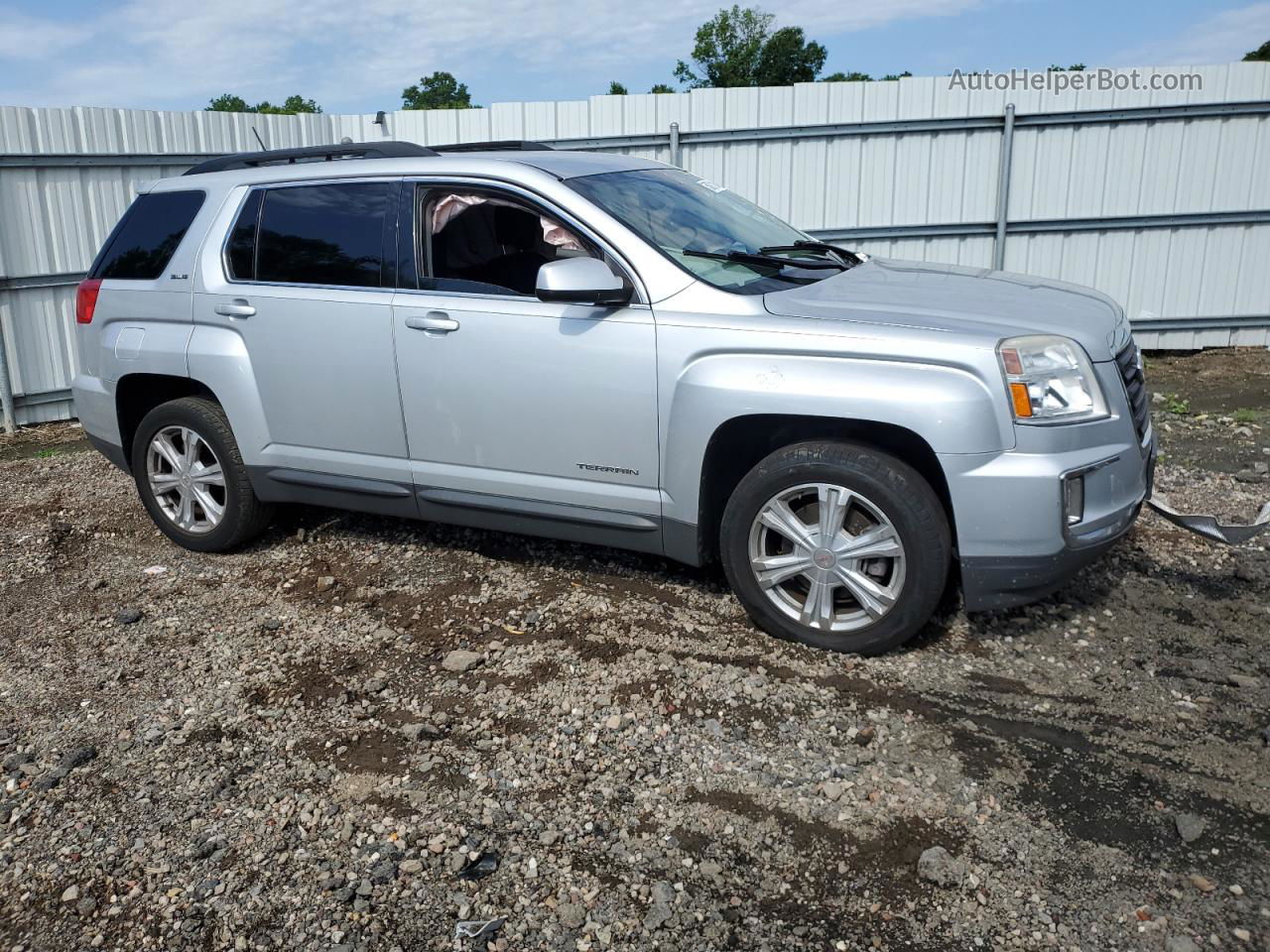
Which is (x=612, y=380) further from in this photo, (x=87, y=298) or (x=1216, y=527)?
(x=87, y=298)

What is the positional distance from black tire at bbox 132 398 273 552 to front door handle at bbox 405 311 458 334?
1.35 m

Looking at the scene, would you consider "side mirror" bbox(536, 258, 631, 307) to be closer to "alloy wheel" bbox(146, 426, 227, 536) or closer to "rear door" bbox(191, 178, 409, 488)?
"rear door" bbox(191, 178, 409, 488)

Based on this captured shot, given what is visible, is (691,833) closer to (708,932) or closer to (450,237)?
(708,932)

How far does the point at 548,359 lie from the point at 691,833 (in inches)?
79.9

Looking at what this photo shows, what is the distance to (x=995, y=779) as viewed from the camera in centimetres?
331

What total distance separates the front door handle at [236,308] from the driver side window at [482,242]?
3.16 feet

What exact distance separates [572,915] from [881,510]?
6.08 feet

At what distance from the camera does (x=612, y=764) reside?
11.4 feet

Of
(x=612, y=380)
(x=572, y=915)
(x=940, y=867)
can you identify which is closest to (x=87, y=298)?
(x=612, y=380)

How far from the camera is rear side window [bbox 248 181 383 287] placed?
15.7 feet

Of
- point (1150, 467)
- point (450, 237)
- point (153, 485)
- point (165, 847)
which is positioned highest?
point (450, 237)

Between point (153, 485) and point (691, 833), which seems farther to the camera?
point (153, 485)

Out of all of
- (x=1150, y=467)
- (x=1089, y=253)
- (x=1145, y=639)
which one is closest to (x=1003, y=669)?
(x=1145, y=639)

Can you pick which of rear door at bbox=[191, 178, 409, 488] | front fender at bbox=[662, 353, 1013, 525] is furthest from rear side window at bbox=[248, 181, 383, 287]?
front fender at bbox=[662, 353, 1013, 525]
